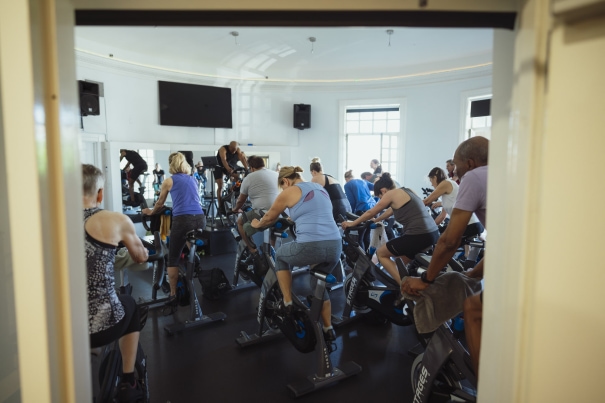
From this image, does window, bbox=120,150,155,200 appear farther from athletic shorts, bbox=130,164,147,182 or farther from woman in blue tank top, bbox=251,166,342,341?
woman in blue tank top, bbox=251,166,342,341

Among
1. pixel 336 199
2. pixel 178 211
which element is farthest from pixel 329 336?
pixel 336 199

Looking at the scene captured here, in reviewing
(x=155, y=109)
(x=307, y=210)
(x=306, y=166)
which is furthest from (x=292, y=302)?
(x=306, y=166)

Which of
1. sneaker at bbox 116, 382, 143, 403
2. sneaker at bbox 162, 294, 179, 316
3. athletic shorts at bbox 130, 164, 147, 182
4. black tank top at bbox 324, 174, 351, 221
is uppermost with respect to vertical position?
athletic shorts at bbox 130, 164, 147, 182

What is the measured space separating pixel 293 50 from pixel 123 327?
6737mm

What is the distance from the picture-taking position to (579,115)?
0.85 meters

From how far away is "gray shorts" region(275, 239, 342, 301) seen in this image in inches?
116

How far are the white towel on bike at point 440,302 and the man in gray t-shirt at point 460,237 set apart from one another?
41mm

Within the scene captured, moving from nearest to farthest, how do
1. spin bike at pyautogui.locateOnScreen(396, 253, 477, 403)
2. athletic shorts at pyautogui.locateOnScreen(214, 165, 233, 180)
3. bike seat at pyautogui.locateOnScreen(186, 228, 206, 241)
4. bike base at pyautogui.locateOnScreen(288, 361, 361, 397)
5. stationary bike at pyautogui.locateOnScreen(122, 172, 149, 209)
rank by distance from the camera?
spin bike at pyautogui.locateOnScreen(396, 253, 477, 403) < bike base at pyautogui.locateOnScreen(288, 361, 361, 397) < bike seat at pyautogui.locateOnScreen(186, 228, 206, 241) < athletic shorts at pyautogui.locateOnScreen(214, 165, 233, 180) < stationary bike at pyautogui.locateOnScreen(122, 172, 149, 209)

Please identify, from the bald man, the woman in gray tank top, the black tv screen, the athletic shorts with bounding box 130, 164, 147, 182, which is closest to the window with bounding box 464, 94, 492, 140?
the bald man

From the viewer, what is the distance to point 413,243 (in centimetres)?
364

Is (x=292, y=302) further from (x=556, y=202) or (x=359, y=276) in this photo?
(x=556, y=202)

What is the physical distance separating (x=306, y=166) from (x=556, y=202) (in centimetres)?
898

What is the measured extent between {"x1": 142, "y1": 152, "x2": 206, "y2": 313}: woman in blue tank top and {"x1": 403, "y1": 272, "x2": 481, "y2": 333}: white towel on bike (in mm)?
2711

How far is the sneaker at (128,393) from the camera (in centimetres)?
210
